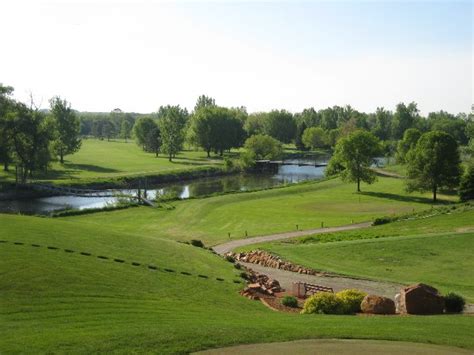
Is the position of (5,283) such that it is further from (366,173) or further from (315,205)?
(366,173)

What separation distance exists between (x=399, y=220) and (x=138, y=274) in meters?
35.4

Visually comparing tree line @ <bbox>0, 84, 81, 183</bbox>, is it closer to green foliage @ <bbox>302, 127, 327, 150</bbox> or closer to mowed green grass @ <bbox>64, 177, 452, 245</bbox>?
mowed green grass @ <bbox>64, 177, 452, 245</bbox>

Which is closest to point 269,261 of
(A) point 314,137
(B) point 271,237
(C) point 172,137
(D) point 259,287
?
(D) point 259,287

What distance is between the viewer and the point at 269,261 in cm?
3788

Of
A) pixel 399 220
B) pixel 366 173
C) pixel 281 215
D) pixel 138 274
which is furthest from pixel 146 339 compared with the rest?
pixel 366 173

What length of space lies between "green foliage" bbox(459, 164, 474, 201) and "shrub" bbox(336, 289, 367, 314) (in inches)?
1993

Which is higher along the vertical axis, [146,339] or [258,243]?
[146,339]

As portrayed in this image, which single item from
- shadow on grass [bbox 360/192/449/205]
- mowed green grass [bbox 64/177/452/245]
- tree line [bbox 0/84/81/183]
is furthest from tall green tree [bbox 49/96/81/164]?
shadow on grass [bbox 360/192/449/205]

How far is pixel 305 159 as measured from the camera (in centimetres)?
17300

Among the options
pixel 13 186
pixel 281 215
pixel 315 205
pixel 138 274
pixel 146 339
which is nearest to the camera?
pixel 146 339

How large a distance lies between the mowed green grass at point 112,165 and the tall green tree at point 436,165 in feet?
191

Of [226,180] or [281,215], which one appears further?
[226,180]

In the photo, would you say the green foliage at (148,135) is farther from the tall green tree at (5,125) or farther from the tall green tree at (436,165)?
the tall green tree at (436,165)

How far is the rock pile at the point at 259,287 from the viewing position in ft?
90.7
